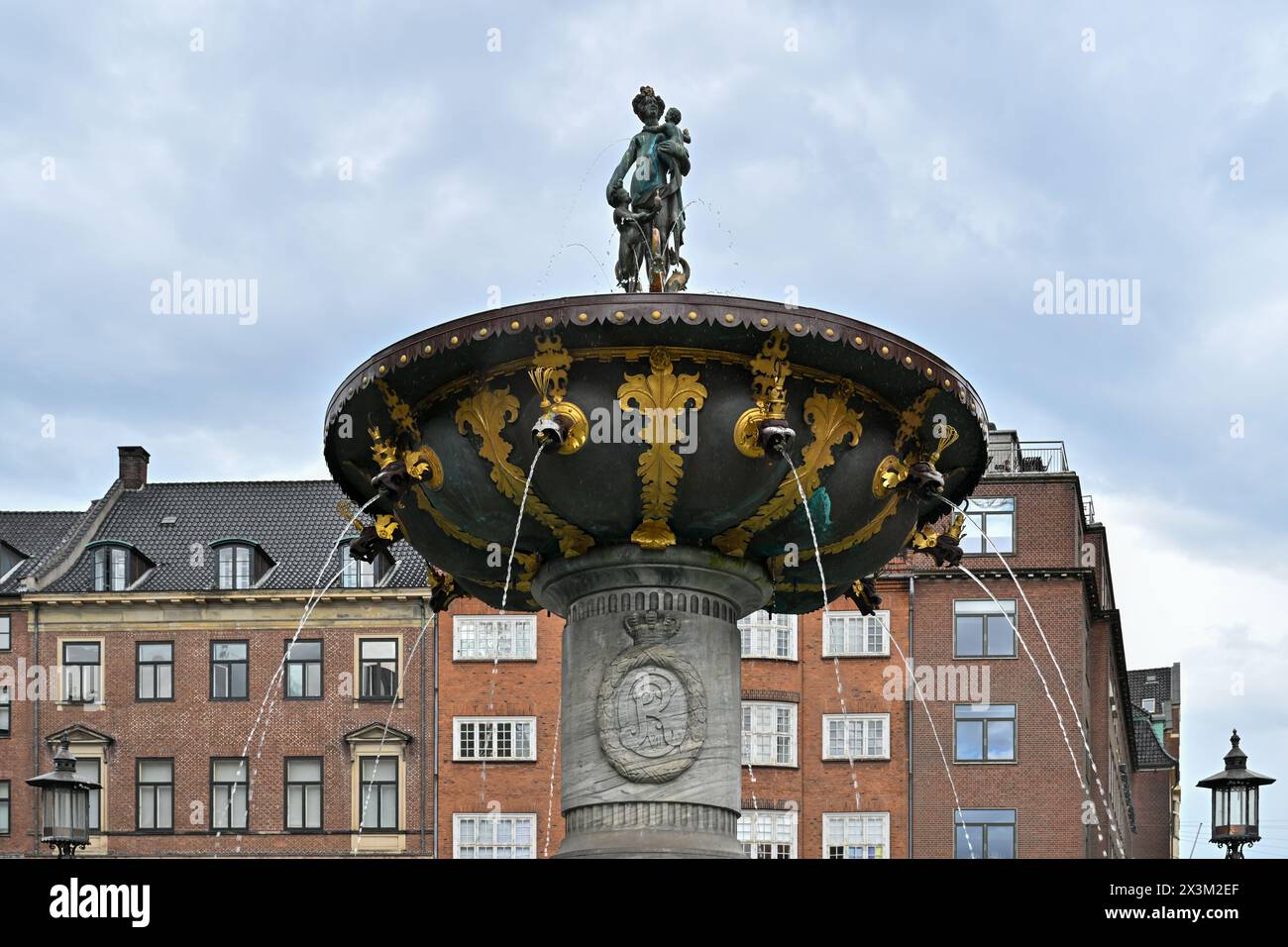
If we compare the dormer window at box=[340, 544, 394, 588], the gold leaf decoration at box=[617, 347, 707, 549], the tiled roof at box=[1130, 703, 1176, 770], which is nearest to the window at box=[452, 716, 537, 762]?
the dormer window at box=[340, 544, 394, 588]

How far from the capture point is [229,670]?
5469 cm

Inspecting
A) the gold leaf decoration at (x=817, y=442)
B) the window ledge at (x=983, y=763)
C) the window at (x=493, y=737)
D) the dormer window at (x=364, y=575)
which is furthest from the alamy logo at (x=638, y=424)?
the dormer window at (x=364, y=575)

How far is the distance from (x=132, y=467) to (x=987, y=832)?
1050 inches

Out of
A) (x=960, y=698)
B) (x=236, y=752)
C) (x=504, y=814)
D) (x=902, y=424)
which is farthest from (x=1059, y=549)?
(x=902, y=424)

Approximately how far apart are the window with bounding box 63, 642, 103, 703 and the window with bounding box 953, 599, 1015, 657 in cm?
2255

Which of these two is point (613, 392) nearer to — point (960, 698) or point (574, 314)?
point (574, 314)

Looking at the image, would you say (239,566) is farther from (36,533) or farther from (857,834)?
(857,834)

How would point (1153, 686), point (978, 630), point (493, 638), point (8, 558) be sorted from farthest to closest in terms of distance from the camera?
point (1153, 686)
point (8, 558)
point (493, 638)
point (978, 630)

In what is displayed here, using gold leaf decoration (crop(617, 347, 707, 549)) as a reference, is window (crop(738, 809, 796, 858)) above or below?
below

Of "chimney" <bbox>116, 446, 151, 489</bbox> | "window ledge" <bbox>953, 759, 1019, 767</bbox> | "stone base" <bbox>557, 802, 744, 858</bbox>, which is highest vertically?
"chimney" <bbox>116, 446, 151, 489</bbox>

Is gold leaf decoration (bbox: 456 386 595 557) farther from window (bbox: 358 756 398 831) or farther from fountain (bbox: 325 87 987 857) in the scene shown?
window (bbox: 358 756 398 831)

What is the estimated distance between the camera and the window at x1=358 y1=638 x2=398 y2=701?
2124 inches
